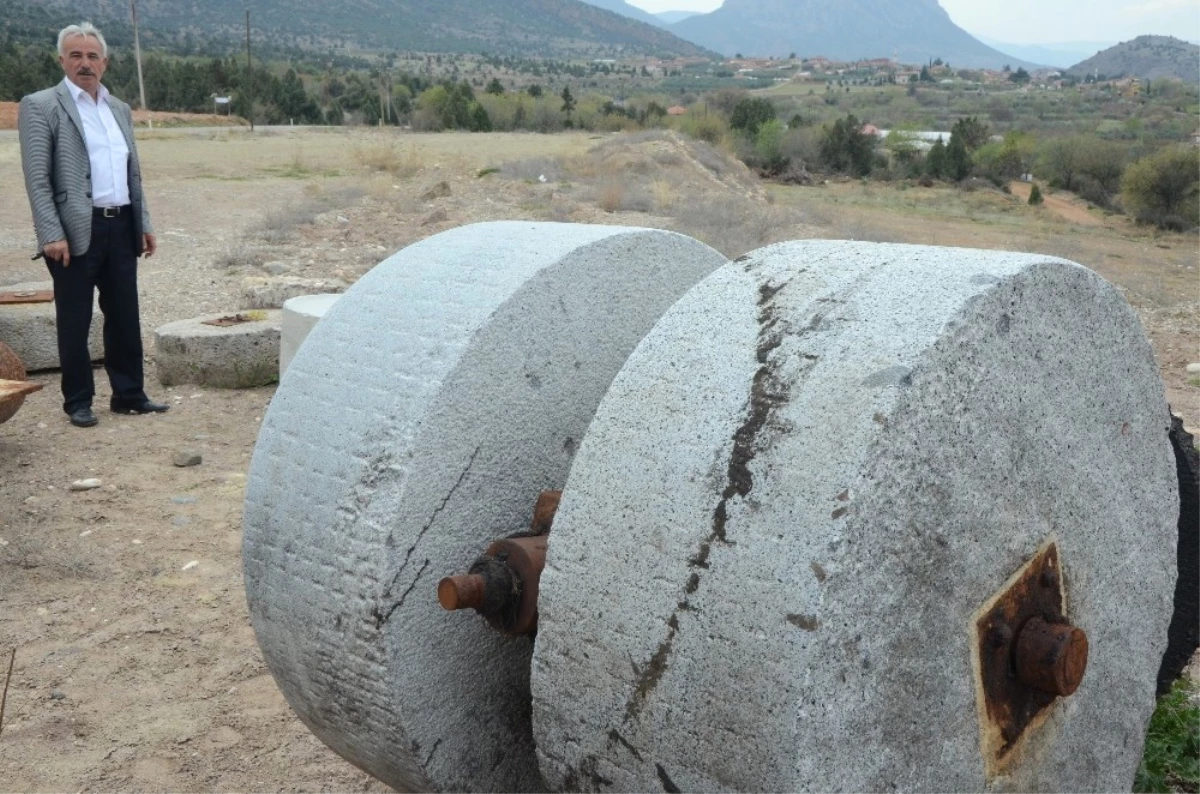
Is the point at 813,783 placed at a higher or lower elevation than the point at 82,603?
higher

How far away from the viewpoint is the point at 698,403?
5.96 feet

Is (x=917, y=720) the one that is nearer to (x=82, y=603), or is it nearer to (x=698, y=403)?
(x=698, y=403)

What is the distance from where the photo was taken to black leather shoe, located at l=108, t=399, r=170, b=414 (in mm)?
6098

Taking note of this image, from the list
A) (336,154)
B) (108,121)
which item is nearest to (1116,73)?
(336,154)

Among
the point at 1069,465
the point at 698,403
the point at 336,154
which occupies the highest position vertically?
the point at 698,403

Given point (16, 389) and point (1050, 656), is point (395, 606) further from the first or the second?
point (16, 389)

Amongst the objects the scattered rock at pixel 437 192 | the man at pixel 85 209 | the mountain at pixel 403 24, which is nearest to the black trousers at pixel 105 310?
the man at pixel 85 209

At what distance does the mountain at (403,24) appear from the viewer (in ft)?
385

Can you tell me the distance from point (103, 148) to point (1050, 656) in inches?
200

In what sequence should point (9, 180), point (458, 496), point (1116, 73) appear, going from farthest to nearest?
point (1116, 73)
point (9, 180)
point (458, 496)

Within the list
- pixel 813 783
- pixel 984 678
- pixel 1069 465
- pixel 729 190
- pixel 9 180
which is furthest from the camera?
pixel 729 190

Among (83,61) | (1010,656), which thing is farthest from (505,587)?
(83,61)

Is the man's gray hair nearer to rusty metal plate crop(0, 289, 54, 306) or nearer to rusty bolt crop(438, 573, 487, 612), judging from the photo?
rusty metal plate crop(0, 289, 54, 306)

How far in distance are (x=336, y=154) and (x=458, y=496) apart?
2351 cm
